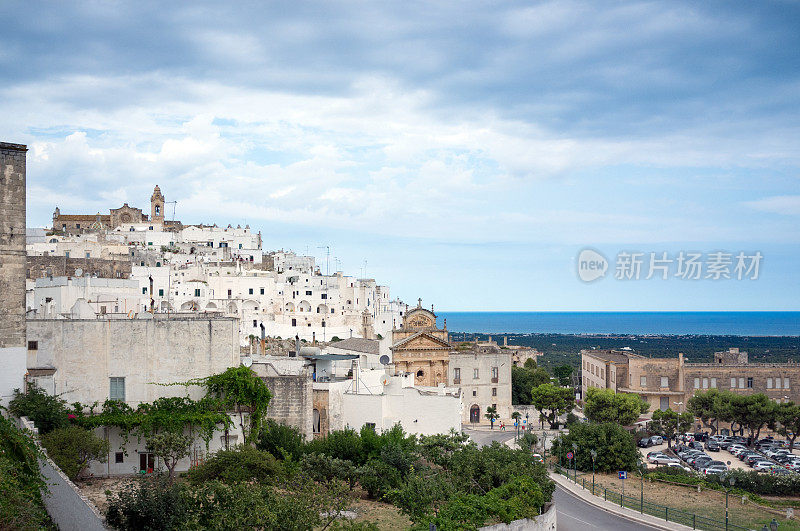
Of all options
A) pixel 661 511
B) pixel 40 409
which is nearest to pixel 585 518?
pixel 661 511

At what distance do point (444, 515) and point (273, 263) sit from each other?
289 ft

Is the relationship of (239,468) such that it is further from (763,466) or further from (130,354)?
(763,466)

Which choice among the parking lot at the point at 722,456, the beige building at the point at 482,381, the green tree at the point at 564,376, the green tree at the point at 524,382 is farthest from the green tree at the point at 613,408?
the green tree at the point at 564,376

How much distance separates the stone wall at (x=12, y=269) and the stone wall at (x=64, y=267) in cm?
4268

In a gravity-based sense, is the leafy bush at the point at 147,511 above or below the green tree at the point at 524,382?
above

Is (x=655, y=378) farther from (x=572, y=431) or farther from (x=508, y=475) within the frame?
(x=508, y=475)

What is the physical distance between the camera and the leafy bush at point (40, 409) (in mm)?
24219

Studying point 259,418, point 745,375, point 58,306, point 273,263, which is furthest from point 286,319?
point 259,418

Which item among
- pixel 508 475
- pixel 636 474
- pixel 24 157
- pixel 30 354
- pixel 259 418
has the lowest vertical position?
pixel 636 474

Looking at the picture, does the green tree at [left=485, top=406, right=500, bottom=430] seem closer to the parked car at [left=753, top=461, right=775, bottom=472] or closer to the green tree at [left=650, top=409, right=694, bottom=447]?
the green tree at [left=650, top=409, right=694, bottom=447]

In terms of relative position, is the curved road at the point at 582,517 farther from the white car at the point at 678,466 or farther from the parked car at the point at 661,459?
the parked car at the point at 661,459

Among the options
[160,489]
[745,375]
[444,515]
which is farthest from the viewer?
[745,375]

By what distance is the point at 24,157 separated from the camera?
2470cm

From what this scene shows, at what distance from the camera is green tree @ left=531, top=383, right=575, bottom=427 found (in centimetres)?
5956
